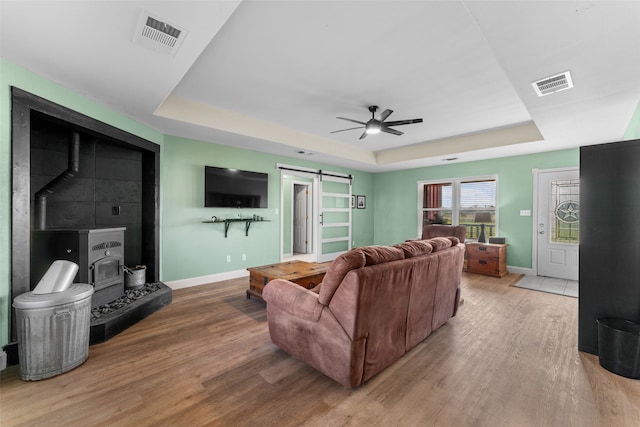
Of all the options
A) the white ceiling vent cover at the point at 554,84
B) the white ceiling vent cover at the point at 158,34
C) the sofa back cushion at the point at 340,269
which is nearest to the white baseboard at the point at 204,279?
the sofa back cushion at the point at 340,269

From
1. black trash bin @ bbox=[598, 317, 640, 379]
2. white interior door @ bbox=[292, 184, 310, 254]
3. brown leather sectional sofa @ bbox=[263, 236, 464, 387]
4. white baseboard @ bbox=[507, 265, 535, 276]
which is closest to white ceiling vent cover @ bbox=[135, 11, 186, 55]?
brown leather sectional sofa @ bbox=[263, 236, 464, 387]

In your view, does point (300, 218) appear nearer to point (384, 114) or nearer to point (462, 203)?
point (462, 203)

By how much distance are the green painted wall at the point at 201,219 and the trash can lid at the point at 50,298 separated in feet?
6.78

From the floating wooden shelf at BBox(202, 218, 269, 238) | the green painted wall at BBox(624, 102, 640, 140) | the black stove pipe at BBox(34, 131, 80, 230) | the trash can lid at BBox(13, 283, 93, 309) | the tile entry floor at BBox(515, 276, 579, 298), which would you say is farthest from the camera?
the floating wooden shelf at BBox(202, 218, 269, 238)

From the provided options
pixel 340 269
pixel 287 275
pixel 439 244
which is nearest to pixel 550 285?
pixel 439 244

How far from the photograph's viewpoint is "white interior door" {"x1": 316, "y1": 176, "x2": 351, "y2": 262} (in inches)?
263

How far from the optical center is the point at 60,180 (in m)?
3.06

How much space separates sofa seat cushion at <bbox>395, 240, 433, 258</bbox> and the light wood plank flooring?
3.02 ft

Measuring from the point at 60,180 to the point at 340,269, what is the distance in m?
3.44

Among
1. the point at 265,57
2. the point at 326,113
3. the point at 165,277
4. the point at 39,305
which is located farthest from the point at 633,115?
the point at 165,277

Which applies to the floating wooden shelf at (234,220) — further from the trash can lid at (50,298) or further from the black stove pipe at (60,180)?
the trash can lid at (50,298)

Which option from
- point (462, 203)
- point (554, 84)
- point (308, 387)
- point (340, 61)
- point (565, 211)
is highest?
point (340, 61)

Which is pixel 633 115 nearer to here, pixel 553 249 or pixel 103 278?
pixel 553 249

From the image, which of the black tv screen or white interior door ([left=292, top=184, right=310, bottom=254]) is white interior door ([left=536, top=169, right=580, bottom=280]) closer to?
white interior door ([left=292, top=184, right=310, bottom=254])
